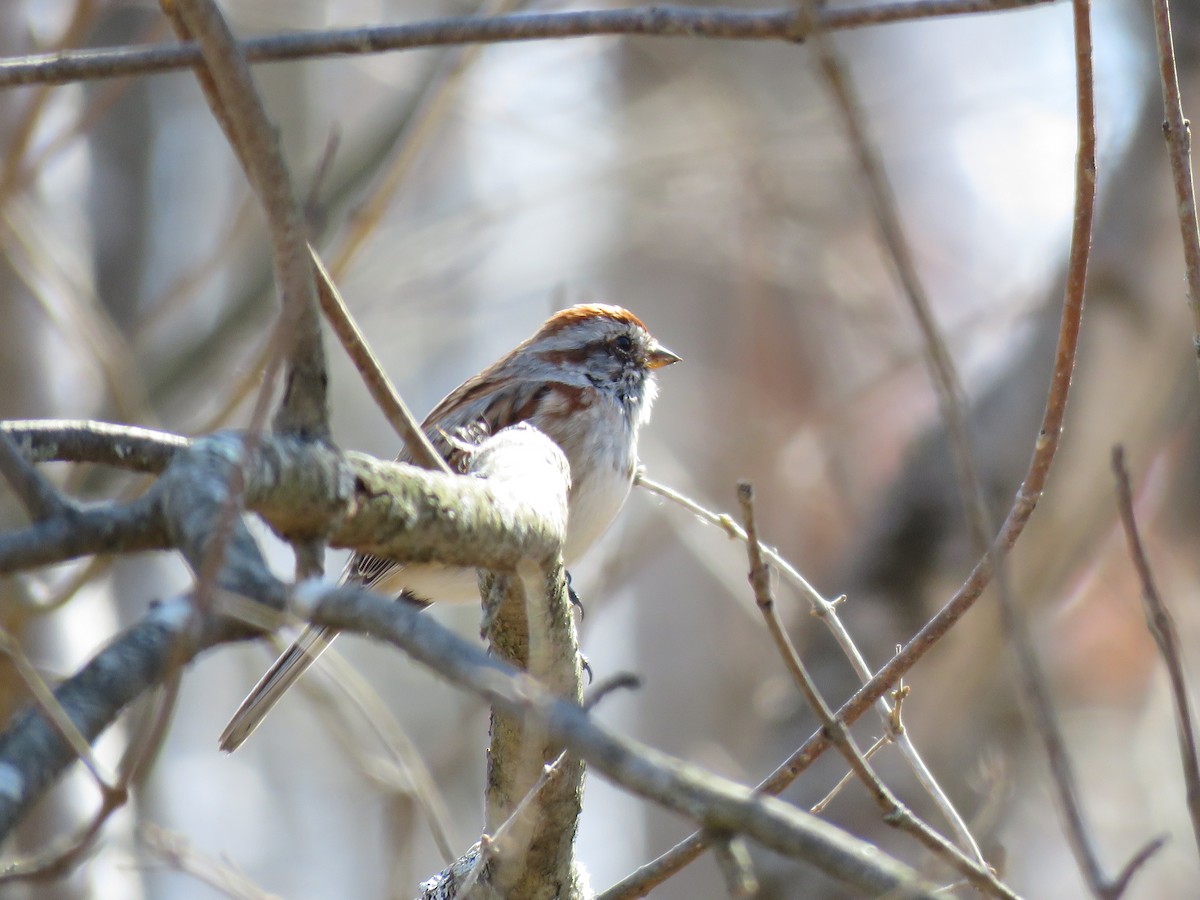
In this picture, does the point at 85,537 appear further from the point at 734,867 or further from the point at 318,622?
the point at 734,867

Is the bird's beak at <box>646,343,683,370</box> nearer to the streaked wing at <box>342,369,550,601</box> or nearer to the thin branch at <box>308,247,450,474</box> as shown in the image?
the streaked wing at <box>342,369,550,601</box>

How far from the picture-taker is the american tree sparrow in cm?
313

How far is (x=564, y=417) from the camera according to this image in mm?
3643

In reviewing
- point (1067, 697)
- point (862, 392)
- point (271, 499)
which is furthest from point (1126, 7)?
point (271, 499)

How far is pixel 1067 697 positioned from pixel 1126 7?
13.5 ft

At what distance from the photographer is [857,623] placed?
536cm

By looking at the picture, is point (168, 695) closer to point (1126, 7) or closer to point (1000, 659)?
point (1000, 659)

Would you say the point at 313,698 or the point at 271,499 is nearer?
the point at 271,499

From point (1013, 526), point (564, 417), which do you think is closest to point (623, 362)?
point (564, 417)

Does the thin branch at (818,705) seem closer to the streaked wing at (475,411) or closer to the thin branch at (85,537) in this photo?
the thin branch at (85,537)

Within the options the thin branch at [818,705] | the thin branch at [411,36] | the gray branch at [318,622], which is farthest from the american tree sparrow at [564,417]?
the gray branch at [318,622]

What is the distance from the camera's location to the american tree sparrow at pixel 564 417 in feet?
10.3

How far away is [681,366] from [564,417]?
501 cm

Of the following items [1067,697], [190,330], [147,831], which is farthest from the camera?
[1067,697]
